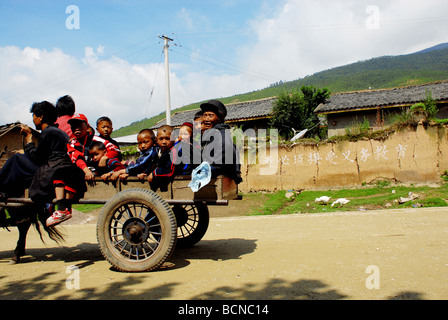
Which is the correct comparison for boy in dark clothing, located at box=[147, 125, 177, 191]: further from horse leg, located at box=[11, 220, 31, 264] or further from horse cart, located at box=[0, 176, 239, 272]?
horse leg, located at box=[11, 220, 31, 264]

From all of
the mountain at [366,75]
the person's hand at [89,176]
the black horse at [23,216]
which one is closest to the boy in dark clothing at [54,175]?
the person's hand at [89,176]

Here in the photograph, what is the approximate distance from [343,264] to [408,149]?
396 inches

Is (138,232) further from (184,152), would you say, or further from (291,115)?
(291,115)

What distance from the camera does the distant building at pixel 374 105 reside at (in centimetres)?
1912

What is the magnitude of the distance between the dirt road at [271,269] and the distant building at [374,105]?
14.5m

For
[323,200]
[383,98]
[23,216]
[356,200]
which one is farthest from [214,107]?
[383,98]

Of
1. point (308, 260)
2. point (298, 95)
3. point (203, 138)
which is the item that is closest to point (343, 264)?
point (308, 260)

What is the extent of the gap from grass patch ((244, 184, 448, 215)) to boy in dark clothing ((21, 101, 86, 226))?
767 cm

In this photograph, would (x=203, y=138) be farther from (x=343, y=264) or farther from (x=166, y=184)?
(x=343, y=264)

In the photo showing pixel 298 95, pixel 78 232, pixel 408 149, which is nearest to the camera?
pixel 78 232

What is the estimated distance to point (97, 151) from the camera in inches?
180

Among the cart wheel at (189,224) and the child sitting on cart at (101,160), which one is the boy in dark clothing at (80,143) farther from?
the cart wheel at (189,224)
